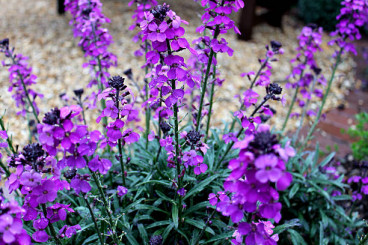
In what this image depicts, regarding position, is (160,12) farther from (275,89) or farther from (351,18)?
(351,18)

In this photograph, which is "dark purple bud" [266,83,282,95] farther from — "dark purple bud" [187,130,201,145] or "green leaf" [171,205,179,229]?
"green leaf" [171,205,179,229]

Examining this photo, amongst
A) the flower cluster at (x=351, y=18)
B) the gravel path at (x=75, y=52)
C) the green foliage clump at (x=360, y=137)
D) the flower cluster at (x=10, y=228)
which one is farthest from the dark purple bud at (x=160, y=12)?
the gravel path at (x=75, y=52)

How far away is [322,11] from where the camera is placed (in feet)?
25.6

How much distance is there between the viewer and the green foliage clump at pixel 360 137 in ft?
13.3

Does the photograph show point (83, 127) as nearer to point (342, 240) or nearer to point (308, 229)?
point (308, 229)

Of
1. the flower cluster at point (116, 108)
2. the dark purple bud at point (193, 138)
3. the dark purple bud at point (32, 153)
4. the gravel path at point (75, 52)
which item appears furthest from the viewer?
the gravel path at point (75, 52)

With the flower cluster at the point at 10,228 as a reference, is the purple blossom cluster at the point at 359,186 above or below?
below

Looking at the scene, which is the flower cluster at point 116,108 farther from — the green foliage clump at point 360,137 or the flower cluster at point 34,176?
the green foliage clump at point 360,137

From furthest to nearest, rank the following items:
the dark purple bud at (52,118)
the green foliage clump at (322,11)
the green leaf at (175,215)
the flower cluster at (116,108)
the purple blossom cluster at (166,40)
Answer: the green foliage clump at (322,11) < the green leaf at (175,215) < the flower cluster at (116,108) < the purple blossom cluster at (166,40) < the dark purple bud at (52,118)

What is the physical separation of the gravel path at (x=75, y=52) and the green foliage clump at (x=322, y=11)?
329 millimetres

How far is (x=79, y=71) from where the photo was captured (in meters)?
6.02

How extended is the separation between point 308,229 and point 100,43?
104 inches

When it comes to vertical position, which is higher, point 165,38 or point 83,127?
point 165,38

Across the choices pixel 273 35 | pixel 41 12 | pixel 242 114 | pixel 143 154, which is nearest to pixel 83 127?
pixel 242 114
